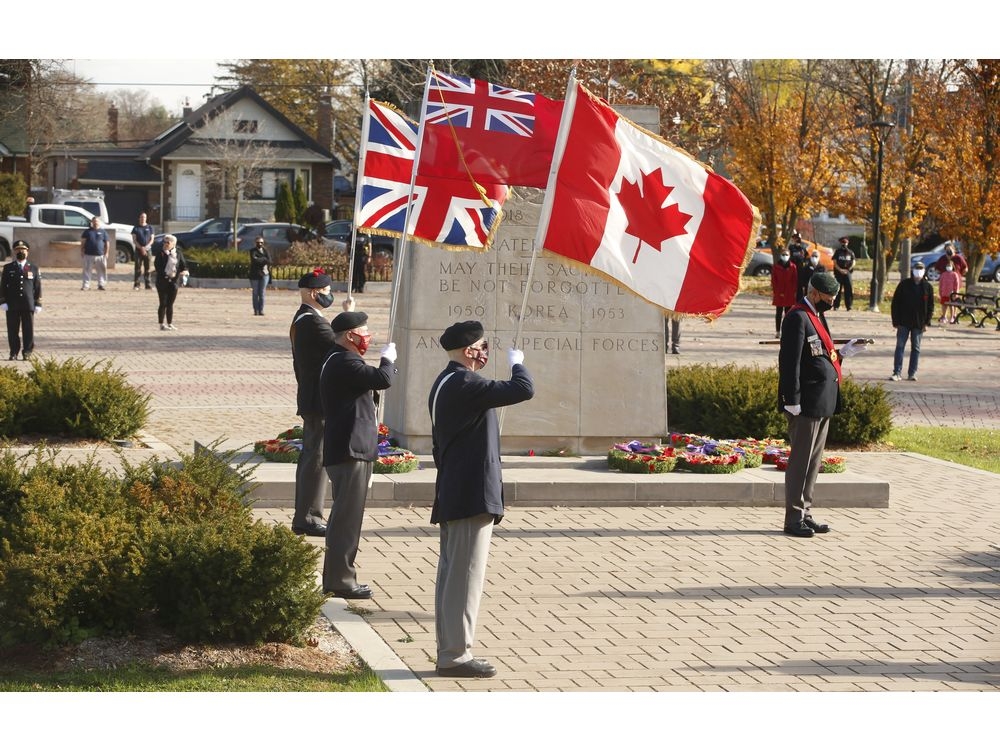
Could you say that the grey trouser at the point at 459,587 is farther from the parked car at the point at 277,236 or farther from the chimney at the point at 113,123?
the chimney at the point at 113,123

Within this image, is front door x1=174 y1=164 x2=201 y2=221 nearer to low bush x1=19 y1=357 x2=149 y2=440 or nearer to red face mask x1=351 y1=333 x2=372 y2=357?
A: low bush x1=19 y1=357 x2=149 y2=440

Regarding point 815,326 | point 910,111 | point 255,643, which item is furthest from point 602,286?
point 910,111

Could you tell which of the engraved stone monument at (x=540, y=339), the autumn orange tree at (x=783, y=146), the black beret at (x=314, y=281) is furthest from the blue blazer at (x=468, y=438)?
the autumn orange tree at (x=783, y=146)

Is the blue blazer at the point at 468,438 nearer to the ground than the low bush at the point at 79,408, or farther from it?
farther from it

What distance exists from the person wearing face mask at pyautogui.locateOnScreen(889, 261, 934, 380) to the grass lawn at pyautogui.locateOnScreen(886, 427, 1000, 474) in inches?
168

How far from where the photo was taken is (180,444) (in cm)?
1455

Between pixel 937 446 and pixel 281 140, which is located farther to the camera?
pixel 281 140

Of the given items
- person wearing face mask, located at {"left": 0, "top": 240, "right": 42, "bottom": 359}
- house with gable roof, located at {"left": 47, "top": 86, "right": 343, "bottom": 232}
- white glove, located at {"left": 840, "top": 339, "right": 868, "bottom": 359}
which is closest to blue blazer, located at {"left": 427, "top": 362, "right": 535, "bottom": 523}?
white glove, located at {"left": 840, "top": 339, "right": 868, "bottom": 359}

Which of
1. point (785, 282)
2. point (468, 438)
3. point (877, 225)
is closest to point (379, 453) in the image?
point (468, 438)

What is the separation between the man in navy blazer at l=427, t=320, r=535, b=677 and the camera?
724cm

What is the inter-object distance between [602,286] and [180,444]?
180 inches

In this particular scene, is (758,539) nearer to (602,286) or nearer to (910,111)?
(602,286)

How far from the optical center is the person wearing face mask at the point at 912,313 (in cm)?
2184

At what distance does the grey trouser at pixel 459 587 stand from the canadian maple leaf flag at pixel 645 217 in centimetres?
238
